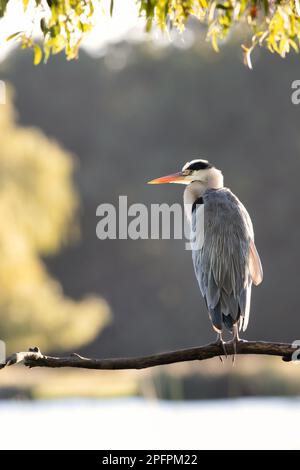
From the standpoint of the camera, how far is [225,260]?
5574mm

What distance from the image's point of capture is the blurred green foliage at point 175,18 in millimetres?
5473

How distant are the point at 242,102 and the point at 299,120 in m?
2.37

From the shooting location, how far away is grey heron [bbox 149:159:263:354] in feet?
17.4

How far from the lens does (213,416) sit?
16.2 metres

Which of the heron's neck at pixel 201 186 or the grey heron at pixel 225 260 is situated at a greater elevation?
the heron's neck at pixel 201 186

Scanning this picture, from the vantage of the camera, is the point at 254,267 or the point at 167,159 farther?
the point at 167,159

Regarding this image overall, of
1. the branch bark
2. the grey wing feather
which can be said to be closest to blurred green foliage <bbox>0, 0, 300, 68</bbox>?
the grey wing feather

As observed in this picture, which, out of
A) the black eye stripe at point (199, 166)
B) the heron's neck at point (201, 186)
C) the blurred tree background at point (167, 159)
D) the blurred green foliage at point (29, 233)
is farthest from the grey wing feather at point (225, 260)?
the blurred tree background at point (167, 159)

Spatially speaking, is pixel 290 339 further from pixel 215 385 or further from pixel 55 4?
pixel 55 4

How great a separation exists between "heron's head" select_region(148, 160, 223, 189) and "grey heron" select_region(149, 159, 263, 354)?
0.30m

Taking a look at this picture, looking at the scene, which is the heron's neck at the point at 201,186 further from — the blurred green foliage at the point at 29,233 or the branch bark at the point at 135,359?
the blurred green foliage at the point at 29,233

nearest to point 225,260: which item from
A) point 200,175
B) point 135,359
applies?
point 200,175

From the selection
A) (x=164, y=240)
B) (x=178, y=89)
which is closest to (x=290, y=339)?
(x=164, y=240)

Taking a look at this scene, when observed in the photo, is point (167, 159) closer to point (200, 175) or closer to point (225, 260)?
point (200, 175)
